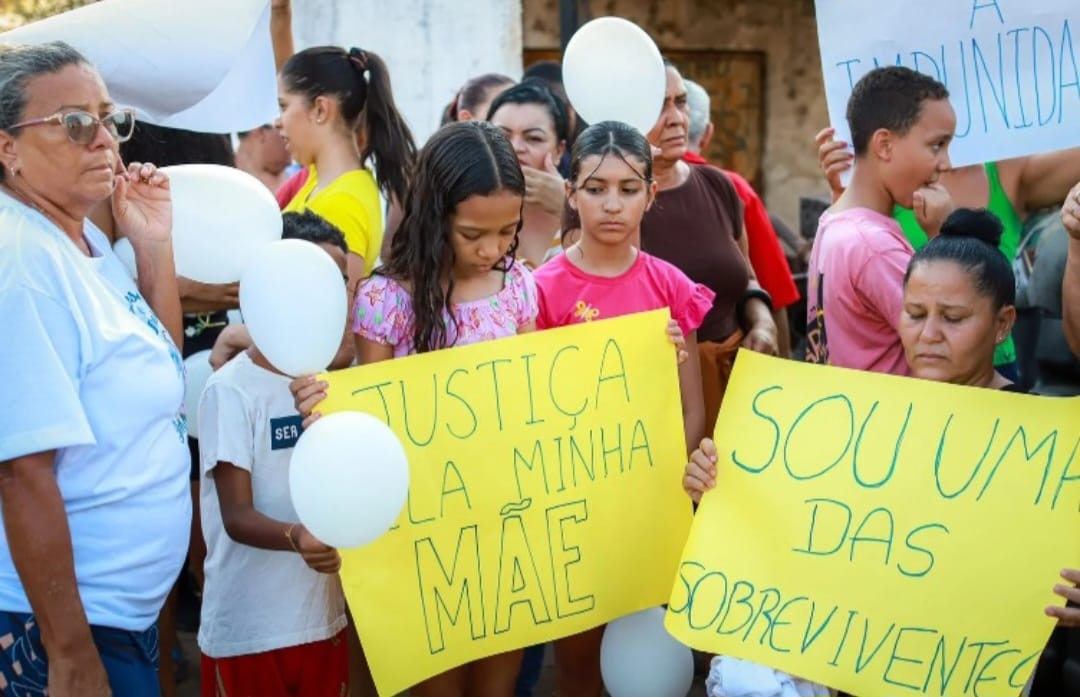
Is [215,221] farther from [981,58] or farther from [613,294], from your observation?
[981,58]

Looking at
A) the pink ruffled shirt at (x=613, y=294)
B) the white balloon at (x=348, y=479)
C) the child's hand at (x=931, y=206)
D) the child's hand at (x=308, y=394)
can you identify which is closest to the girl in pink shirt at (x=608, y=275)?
the pink ruffled shirt at (x=613, y=294)

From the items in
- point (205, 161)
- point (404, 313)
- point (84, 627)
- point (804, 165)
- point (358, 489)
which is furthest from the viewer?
point (804, 165)

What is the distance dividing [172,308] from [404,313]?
55cm

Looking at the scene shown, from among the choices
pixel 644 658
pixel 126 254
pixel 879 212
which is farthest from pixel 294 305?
pixel 879 212

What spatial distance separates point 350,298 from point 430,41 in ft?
17.5

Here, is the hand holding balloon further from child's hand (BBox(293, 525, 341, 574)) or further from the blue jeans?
the blue jeans

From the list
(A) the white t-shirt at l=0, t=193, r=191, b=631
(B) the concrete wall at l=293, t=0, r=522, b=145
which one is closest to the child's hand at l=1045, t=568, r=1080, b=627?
(A) the white t-shirt at l=0, t=193, r=191, b=631

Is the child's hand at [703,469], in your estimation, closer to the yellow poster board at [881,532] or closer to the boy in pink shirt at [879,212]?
the yellow poster board at [881,532]

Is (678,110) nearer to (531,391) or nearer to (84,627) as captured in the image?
(531,391)

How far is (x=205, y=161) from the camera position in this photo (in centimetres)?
404

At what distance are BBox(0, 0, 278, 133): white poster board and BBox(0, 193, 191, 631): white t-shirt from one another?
565 millimetres

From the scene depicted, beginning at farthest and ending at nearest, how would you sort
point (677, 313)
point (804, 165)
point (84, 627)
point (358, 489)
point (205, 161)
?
point (804, 165) → point (205, 161) → point (677, 313) → point (358, 489) → point (84, 627)

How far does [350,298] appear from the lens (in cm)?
357

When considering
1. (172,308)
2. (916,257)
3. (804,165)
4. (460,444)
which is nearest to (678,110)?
(916,257)
